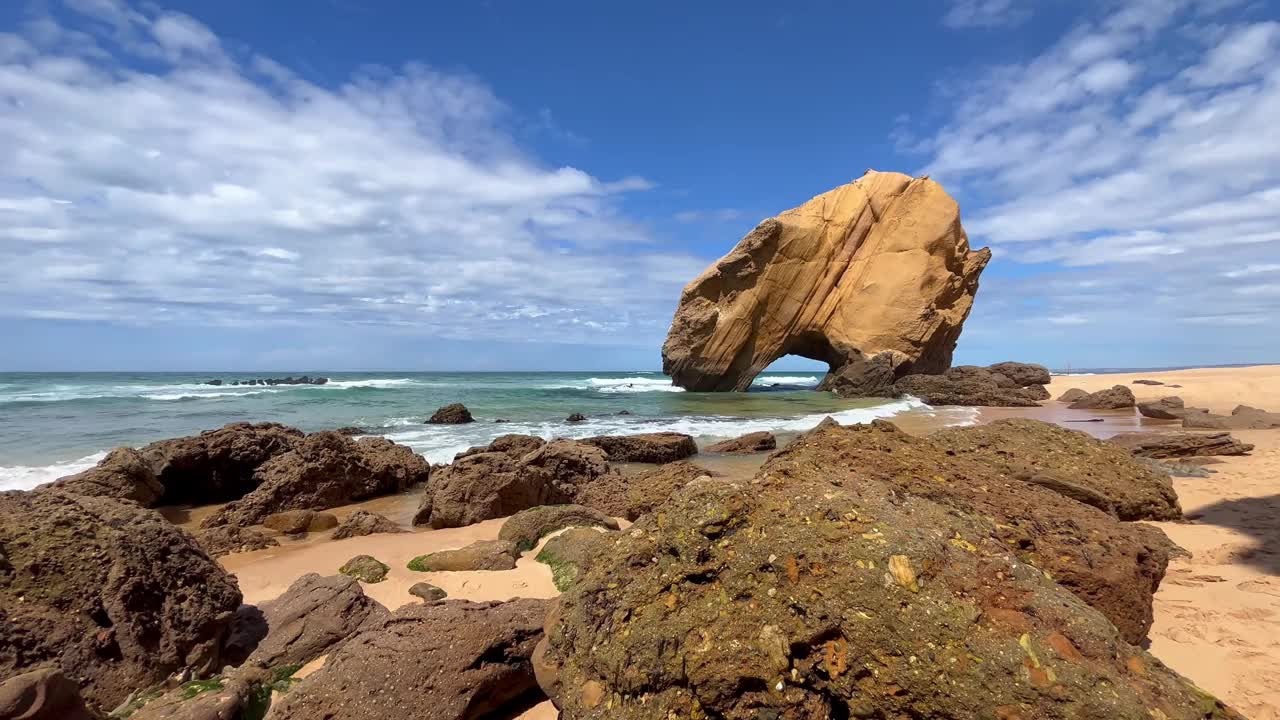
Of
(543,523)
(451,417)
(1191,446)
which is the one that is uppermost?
(1191,446)

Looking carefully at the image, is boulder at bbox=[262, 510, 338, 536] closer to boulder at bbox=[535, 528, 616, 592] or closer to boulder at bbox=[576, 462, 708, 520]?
boulder at bbox=[576, 462, 708, 520]

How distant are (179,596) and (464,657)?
1758 millimetres

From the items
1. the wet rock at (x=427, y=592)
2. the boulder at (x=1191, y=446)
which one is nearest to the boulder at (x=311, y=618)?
the wet rock at (x=427, y=592)

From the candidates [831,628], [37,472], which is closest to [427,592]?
[831,628]

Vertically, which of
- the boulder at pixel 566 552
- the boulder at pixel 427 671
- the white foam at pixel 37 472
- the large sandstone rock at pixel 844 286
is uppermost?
the large sandstone rock at pixel 844 286

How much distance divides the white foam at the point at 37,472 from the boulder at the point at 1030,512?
34.6ft

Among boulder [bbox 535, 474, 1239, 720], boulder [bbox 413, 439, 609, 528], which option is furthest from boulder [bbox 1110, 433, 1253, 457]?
boulder [bbox 535, 474, 1239, 720]

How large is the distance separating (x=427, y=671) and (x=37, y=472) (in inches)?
422

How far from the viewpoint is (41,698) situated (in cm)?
208

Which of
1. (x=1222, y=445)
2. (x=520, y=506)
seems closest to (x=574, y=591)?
(x=520, y=506)

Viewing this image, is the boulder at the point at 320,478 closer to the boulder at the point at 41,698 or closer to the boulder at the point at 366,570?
the boulder at the point at 366,570

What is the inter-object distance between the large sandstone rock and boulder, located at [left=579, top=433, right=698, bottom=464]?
19.1 metres

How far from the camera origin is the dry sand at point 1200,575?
2740 millimetres

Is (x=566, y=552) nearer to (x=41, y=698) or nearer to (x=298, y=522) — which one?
(x=41, y=698)
